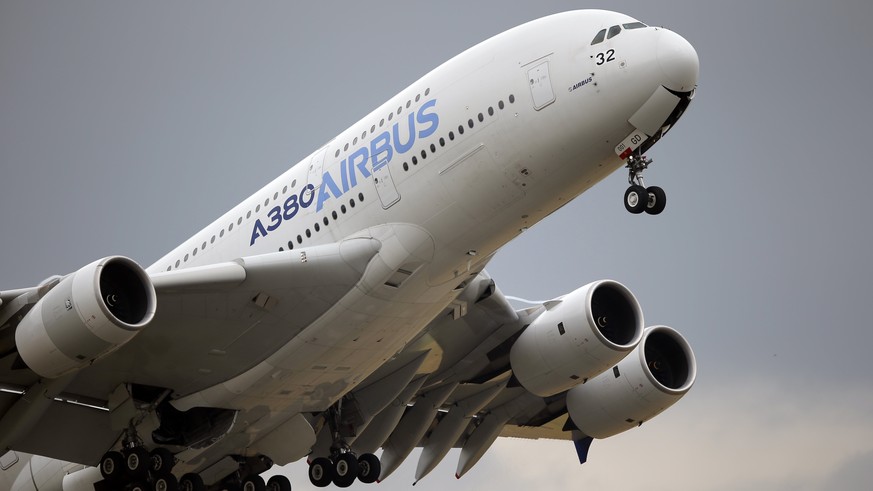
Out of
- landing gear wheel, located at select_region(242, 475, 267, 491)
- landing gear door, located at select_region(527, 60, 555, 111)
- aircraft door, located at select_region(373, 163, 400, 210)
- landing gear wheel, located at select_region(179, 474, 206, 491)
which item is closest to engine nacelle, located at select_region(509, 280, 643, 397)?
landing gear wheel, located at select_region(242, 475, 267, 491)

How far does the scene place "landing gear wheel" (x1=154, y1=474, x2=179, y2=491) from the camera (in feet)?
77.7

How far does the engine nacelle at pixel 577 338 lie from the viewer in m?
26.0

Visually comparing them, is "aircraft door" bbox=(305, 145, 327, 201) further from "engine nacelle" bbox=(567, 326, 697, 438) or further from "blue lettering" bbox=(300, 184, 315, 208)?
"engine nacelle" bbox=(567, 326, 697, 438)

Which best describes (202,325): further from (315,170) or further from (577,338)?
(577,338)

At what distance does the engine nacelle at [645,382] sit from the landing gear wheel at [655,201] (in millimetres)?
7477

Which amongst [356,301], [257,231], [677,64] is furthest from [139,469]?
[677,64]

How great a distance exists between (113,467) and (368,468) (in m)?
5.79

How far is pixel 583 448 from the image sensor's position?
30344 millimetres

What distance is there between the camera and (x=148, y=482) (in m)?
Result: 23.8

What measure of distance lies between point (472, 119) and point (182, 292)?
5.54m

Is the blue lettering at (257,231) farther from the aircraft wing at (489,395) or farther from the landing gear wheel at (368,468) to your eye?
the landing gear wheel at (368,468)

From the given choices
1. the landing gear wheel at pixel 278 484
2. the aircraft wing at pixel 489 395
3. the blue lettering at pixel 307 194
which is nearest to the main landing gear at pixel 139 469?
the landing gear wheel at pixel 278 484

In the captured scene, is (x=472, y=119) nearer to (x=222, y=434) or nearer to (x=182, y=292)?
(x=182, y=292)

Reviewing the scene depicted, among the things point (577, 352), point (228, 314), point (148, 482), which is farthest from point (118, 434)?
point (577, 352)
